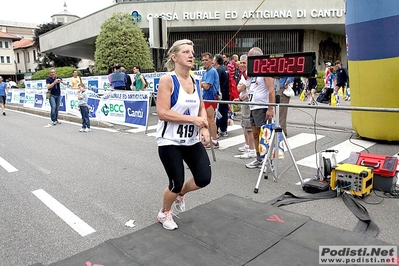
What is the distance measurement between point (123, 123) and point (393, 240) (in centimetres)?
944

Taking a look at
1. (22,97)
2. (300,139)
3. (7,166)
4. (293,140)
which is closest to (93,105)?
(7,166)

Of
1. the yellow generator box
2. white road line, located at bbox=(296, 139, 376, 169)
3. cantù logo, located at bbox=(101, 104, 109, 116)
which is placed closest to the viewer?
the yellow generator box

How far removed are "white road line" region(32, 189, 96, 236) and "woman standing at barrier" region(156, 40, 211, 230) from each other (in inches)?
42.9

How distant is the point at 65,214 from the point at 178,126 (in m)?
2.07

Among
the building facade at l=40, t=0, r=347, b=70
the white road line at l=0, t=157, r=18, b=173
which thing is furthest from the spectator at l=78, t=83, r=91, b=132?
the building facade at l=40, t=0, r=347, b=70

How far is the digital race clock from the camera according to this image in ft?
16.5

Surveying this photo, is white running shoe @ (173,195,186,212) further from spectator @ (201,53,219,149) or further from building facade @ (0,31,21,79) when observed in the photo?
building facade @ (0,31,21,79)

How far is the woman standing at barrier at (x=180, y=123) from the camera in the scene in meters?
3.46

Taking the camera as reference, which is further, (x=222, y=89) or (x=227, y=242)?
(x=222, y=89)

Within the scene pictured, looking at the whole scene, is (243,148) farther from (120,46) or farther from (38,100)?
(120,46)

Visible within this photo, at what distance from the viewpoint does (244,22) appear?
2320 cm

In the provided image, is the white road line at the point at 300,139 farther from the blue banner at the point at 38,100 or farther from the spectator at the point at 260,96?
the blue banner at the point at 38,100

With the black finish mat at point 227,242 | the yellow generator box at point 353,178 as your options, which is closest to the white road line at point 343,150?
the yellow generator box at point 353,178

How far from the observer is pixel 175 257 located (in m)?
3.25
